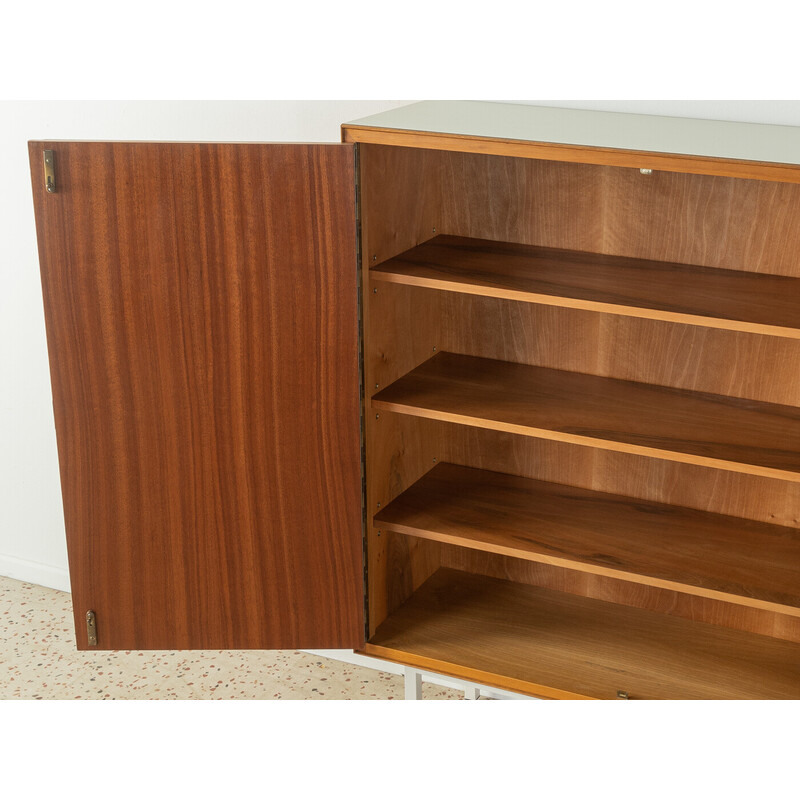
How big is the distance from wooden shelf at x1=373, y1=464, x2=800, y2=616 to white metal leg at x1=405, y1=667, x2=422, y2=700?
Answer: 0.41 meters

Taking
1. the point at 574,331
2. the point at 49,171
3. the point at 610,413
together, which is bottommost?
the point at 610,413

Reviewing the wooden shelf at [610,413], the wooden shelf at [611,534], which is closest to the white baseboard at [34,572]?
the wooden shelf at [611,534]

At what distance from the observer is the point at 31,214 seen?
114 inches

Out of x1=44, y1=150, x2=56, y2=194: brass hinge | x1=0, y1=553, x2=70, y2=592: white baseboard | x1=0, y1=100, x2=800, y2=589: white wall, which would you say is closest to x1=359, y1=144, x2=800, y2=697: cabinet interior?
x1=0, y1=100, x2=800, y2=589: white wall

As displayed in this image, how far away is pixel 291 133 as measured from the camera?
254cm

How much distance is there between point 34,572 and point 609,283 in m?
2.34

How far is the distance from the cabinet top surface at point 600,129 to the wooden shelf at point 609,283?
278 millimetres

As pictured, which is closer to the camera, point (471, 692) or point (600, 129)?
point (600, 129)

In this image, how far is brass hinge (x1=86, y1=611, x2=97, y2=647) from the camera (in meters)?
2.21

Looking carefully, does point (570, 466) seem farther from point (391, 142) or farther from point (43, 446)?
point (43, 446)

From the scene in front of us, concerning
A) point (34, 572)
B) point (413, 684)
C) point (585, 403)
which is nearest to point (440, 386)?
point (585, 403)

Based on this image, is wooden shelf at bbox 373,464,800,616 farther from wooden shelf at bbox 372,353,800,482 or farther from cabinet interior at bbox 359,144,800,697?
wooden shelf at bbox 372,353,800,482

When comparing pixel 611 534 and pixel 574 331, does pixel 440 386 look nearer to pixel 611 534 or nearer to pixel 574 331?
pixel 574 331

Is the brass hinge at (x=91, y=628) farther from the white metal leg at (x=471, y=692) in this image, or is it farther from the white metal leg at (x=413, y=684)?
the white metal leg at (x=471, y=692)
